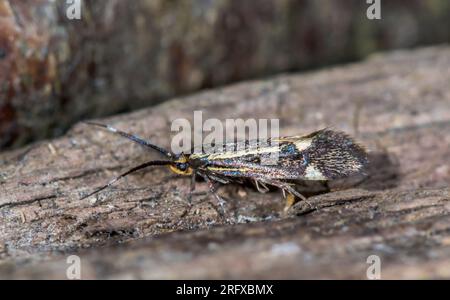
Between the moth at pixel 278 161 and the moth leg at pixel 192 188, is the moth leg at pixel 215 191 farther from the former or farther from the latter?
the moth leg at pixel 192 188

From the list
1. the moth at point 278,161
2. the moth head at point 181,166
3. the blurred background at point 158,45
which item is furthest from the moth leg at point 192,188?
the blurred background at point 158,45

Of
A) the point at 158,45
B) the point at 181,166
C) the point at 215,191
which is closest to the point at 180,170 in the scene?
the point at 181,166

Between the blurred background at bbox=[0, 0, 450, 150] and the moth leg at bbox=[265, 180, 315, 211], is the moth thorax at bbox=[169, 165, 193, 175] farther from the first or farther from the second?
the blurred background at bbox=[0, 0, 450, 150]

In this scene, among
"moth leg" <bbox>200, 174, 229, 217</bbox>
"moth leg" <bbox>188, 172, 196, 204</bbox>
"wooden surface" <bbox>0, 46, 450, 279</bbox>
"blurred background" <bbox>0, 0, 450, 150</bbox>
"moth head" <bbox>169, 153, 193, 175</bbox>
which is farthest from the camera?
"blurred background" <bbox>0, 0, 450, 150</bbox>

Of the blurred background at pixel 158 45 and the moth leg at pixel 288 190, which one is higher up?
the blurred background at pixel 158 45

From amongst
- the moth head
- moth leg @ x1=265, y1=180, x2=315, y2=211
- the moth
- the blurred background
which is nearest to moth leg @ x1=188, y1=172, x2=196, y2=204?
the moth
